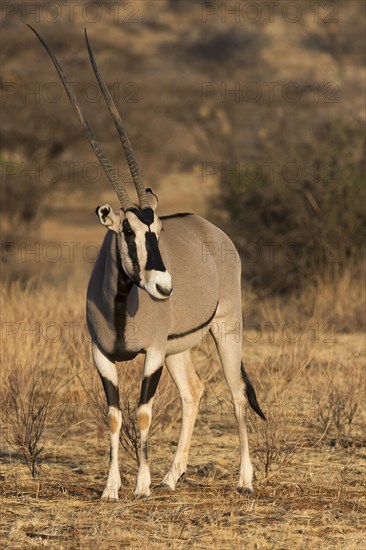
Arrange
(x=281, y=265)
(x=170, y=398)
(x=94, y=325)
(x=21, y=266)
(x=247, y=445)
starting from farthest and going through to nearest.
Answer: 1. (x=21, y=266)
2. (x=281, y=265)
3. (x=170, y=398)
4. (x=247, y=445)
5. (x=94, y=325)

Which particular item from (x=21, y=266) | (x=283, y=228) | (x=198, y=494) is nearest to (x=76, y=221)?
A: (x=21, y=266)

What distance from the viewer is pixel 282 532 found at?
4535 mm

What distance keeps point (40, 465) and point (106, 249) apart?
1.33 m

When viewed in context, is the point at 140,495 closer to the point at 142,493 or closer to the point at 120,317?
the point at 142,493

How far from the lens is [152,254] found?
4.98m

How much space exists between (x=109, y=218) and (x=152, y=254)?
0.27m

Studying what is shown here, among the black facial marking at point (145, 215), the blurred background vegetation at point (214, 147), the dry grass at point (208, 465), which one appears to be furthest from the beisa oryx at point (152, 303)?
the blurred background vegetation at point (214, 147)

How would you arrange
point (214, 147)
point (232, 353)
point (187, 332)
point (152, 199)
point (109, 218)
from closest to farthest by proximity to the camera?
point (109, 218), point (152, 199), point (187, 332), point (232, 353), point (214, 147)

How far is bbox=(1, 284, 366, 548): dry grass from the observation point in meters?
4.53

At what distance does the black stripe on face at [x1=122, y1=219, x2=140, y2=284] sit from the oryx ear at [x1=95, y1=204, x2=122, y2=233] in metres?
0.04

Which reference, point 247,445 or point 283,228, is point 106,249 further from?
point 283,228

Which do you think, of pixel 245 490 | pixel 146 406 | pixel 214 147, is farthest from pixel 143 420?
pixel 214 147

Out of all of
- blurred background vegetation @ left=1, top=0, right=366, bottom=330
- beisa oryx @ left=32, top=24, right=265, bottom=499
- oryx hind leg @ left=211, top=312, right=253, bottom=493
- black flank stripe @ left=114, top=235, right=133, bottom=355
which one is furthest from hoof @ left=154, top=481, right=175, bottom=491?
blurred background vegetation @ left=1, top=0, right=366, bottom=330

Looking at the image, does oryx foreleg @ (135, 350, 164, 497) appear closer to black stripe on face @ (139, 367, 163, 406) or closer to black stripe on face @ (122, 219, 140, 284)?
black stripe on face @ (139, 367, 163, 406)
